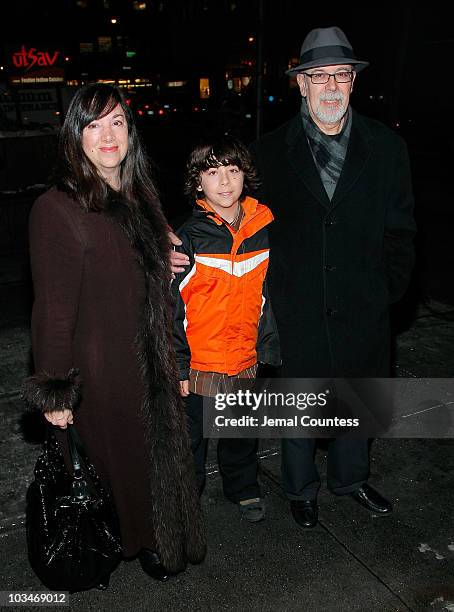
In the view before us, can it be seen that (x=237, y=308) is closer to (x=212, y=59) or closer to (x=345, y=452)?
(x=345, y=452)

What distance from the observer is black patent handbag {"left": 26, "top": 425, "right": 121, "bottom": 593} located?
2.66 meters

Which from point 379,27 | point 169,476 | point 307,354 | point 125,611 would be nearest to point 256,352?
point 307,354

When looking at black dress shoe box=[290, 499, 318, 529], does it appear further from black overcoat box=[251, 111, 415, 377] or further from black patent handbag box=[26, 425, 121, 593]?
black patent handbag box=[26, 425, 121, 593]

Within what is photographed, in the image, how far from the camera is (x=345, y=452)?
12.0 feet

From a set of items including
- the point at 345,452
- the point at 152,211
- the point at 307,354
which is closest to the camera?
the point at 152,211

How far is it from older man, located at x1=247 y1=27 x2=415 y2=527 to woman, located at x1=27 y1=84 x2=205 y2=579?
74 cm

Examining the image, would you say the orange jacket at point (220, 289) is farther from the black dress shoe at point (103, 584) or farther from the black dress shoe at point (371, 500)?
the black dress shoe at point (371, 500)

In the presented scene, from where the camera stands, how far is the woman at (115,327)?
8.16 ft

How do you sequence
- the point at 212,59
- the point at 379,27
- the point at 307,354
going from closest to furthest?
the point at 307,354 → the point at 379,27 → the point at 212,59

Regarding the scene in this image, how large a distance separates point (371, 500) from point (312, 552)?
1.84 feet

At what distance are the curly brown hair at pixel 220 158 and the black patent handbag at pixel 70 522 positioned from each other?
4.46 feet

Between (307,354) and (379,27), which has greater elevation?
(379,27)

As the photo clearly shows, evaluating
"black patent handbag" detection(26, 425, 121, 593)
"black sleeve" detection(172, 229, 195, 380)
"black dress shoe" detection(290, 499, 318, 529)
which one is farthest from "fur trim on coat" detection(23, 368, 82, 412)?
"black dress shoe" detection(290, 499, 318, 529)

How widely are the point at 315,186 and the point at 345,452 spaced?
158cm
